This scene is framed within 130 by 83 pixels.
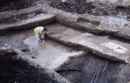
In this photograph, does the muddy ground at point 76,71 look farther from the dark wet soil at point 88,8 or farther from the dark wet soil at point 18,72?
the dark wet soil at point 88,8

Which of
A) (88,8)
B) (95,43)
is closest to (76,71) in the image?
(95,43)

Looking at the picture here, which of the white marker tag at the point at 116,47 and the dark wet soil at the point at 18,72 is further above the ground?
the white marker tag at the point at 116,47

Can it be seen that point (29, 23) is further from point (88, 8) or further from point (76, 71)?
point (76, 71)

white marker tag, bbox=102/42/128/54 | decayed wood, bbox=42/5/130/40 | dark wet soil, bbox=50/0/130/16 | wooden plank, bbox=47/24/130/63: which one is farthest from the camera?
dark wet soil, bbox=50/0/130/16

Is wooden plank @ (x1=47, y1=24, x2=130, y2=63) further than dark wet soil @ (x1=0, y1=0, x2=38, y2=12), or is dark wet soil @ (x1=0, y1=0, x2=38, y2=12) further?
dark wet soil @ (x1=0, y1=0, x2=38, y2=12)

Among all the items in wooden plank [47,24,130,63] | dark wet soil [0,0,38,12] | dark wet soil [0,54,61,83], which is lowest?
dark wet soil [0,54,61,83]

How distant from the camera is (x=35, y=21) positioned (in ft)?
20.3

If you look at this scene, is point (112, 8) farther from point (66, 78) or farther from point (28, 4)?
point (66, 78)

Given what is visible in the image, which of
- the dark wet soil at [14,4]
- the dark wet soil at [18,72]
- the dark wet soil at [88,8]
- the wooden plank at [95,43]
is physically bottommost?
the dark wet soil at [18,72]

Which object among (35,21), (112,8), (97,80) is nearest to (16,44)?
(35,21)

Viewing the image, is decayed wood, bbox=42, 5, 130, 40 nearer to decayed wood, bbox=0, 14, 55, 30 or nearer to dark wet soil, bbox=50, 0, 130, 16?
decayed wood, bbox=0, 14, 55, 30

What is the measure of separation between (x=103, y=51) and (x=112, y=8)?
6.69ft

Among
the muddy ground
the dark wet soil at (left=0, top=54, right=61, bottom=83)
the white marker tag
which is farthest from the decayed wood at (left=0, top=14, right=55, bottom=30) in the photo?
the white marker tag

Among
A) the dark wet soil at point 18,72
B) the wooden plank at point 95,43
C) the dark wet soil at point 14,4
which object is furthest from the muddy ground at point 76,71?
the dark wet soil at point 14,4
